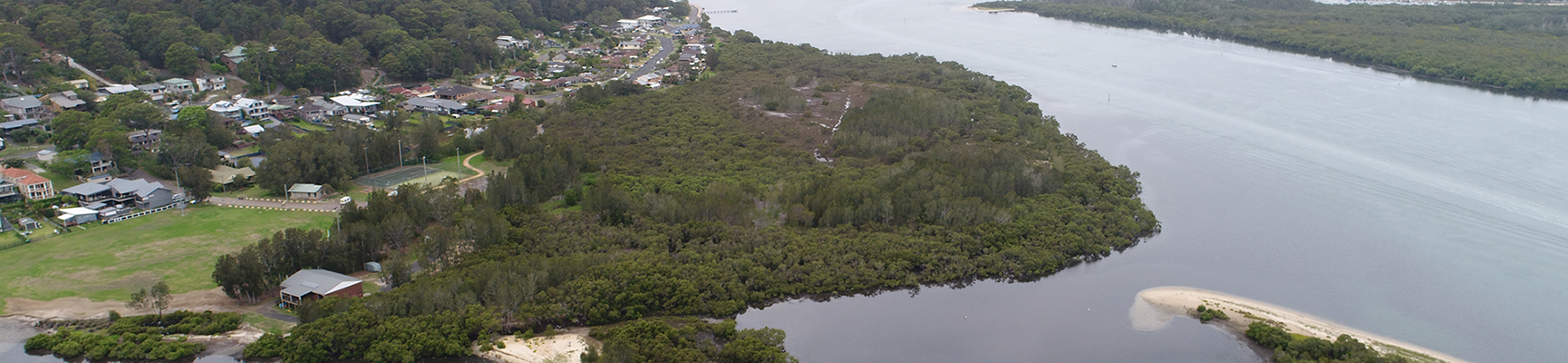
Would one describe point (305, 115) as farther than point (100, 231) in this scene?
Yes

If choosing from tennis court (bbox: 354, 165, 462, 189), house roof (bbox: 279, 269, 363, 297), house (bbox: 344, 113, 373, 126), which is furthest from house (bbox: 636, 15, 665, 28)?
house roof (bbox: 279, 269, 363, 297)

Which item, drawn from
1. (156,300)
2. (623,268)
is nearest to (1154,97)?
(623,268)

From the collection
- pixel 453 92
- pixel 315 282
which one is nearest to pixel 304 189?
pixel 315 282

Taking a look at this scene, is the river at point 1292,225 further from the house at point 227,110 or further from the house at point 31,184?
the house at point 227,110

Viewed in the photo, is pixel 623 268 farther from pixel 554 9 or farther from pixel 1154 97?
pixel 554 9

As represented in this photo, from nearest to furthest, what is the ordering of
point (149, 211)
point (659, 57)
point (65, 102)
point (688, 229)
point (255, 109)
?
point (688, 229) → point (149, 211) → point (65, 102) → point (255, 109) → point (659, 57)

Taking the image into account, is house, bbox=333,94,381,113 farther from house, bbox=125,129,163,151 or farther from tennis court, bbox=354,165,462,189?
tennis court, bbox=354,165,462,189

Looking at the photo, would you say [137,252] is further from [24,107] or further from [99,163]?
[24,107]
